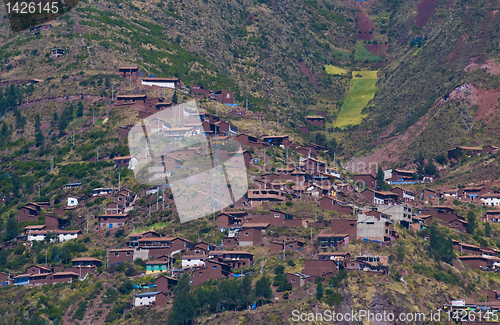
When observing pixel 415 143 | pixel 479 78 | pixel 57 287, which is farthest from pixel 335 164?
pixel 57 287

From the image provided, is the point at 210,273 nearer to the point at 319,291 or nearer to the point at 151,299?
the point at 151,299

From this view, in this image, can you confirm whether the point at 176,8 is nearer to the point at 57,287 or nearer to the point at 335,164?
the point at 335,164

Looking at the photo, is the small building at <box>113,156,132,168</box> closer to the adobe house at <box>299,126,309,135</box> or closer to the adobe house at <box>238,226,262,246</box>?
the adobe house at <box>238,226,262,246</box>

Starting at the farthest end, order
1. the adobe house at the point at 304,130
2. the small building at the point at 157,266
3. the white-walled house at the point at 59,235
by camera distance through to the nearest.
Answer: the adobe house at the point at 304,130, the white-walled house at the point at 59,235, the small building at the point at 157,266

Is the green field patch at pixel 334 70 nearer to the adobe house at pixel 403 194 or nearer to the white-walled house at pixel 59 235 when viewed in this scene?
the adobe house at pixel 403 194

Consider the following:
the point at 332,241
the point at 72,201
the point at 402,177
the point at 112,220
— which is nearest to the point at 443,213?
the point at 402,177

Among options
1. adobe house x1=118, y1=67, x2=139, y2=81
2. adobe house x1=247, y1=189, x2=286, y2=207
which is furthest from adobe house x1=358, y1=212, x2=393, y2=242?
adobe house x1=118, y1=67, x2=139, y2=81

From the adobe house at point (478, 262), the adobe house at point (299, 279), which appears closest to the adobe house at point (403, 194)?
the adobe house at point (478, 262)
